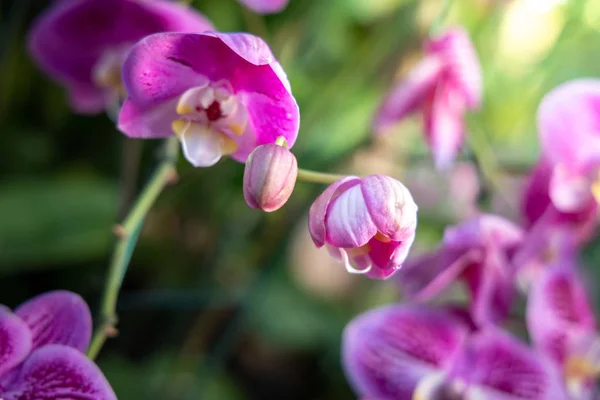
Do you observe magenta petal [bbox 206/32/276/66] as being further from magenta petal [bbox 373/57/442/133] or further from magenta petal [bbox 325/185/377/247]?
magenta petal [bbox 373/57/442/133]

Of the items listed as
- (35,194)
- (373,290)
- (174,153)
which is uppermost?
(174,153)

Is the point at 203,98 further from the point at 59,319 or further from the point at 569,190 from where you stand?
the point at 569,190

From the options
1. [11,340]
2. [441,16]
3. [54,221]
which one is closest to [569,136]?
[441,16]

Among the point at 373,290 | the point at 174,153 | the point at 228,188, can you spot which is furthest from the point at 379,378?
the point at 373,290

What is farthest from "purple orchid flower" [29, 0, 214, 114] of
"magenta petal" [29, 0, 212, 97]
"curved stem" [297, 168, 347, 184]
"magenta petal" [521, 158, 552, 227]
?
"magenta petal" [521, 158, 552, 227]

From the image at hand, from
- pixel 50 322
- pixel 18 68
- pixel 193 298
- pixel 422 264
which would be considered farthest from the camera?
pixel 18 68

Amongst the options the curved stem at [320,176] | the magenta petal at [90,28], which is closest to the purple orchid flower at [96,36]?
the magenta petal at [90,28]

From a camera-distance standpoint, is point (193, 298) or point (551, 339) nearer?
point (551, 339)

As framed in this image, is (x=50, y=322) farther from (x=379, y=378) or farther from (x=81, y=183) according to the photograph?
(x=81, y=183)
